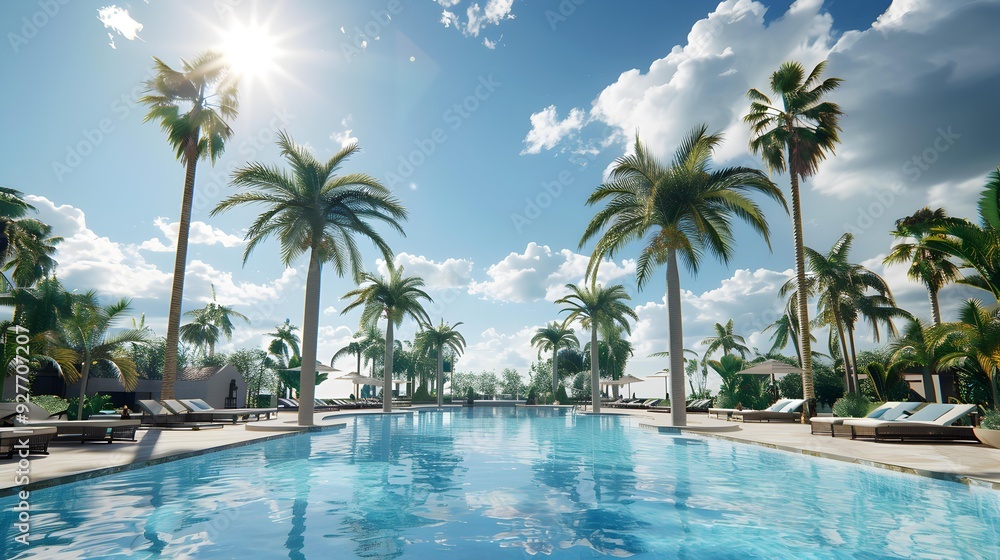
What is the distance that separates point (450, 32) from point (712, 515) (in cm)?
1518

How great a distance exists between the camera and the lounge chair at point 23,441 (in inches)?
347

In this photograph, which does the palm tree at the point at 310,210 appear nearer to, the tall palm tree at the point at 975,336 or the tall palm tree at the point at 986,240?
the tall palm tree at the point at 986,240

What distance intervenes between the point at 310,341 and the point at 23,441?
32.8 feet

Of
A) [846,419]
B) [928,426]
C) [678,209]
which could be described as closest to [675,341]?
[678,209]

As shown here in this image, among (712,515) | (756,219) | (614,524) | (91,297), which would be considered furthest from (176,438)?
(756,219)

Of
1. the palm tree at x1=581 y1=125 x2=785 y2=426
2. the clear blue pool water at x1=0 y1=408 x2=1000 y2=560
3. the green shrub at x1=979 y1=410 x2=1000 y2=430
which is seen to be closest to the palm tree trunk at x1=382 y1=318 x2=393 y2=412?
the palm tree at x1=581 y1=125 x2=785 y2=426

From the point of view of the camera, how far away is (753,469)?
32.5 feet

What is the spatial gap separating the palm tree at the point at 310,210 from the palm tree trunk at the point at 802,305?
1628 cm

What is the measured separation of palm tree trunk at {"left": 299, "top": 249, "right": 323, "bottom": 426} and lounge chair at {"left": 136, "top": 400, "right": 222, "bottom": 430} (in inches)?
130

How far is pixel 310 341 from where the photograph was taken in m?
19.0

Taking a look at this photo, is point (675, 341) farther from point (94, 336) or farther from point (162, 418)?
point (94, 336)

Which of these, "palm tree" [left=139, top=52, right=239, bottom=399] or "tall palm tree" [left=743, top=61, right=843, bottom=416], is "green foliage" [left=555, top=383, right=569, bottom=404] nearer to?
"tall palm tree" [left=743, top=61, right=843, bottom=416]

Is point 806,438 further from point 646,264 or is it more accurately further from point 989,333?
point 646,264

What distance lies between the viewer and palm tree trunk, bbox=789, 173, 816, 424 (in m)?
20.5
